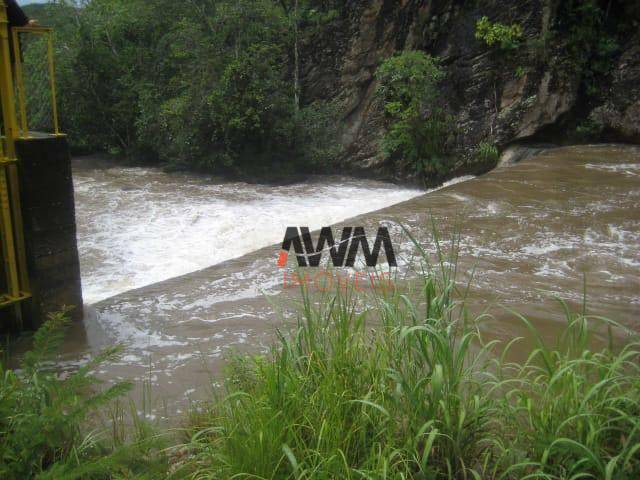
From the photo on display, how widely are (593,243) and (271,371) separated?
5539mm

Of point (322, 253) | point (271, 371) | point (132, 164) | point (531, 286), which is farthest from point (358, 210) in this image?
point (271, 371)

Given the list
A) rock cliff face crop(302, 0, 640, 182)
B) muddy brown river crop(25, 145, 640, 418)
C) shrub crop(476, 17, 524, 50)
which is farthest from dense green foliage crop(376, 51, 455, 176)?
shrub crop(476, 17, 524, 50)

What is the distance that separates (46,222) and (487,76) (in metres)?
10.3

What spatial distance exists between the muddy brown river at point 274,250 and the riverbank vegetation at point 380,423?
0.51m

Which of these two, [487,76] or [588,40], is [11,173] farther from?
[588,40]

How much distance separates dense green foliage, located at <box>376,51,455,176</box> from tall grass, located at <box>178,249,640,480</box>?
34.7 feet

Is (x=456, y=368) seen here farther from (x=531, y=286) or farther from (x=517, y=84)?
(x=517, y=84)

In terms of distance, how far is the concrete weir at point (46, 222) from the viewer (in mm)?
5195

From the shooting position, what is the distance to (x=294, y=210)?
37.4 feet

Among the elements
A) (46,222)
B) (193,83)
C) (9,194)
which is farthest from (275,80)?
(9,194)

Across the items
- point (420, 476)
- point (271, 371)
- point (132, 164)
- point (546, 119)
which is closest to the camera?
point (420, 476)

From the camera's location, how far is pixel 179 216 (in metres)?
11.0

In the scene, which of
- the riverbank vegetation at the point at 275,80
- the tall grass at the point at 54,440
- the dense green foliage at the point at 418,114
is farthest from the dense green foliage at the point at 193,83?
the tall grass at the point at 54,440

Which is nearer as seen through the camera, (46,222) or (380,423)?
(380,423)
